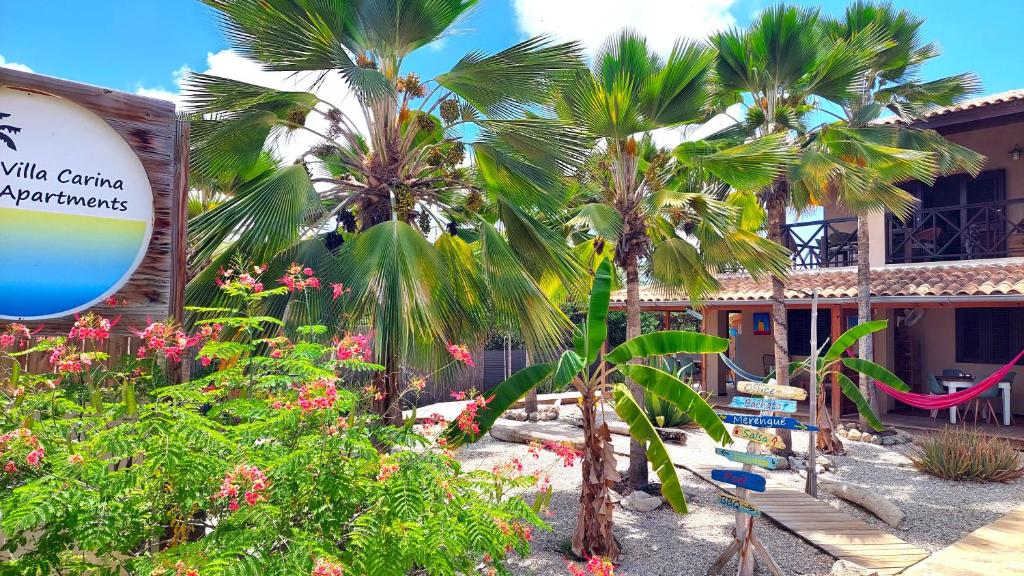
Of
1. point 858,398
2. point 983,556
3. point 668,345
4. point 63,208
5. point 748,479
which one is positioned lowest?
point 983,556

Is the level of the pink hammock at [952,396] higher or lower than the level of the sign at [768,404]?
lower

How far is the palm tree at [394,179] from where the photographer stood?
4652 mm

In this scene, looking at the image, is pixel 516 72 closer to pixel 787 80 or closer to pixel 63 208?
pixel 63 208

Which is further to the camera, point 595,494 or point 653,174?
point 653,174

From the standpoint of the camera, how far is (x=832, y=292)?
11867 mm


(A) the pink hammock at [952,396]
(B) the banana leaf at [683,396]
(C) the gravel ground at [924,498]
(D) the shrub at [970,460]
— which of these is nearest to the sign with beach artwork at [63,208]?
(B) the banana leaf at [683,396]

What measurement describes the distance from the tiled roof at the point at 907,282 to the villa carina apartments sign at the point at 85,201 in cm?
799

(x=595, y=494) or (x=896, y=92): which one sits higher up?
(x=896, y=92)

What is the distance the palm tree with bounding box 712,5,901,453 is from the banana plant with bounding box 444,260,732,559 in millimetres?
4471

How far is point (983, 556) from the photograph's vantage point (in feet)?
16.2

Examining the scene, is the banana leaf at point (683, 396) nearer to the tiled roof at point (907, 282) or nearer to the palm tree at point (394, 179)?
the palm tree at point (394, 179)

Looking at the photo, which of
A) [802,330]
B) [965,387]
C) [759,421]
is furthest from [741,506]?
[802,330]

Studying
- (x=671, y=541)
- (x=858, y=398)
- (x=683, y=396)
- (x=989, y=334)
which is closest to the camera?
(x=683, y=396)

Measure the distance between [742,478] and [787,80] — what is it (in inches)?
286
